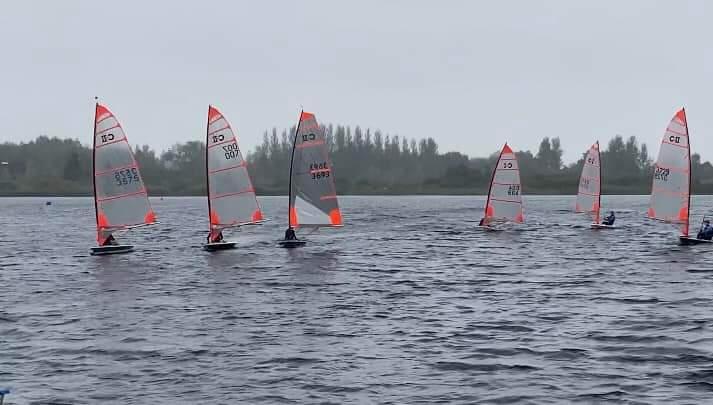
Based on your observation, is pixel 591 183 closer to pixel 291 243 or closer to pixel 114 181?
pixel 291 243

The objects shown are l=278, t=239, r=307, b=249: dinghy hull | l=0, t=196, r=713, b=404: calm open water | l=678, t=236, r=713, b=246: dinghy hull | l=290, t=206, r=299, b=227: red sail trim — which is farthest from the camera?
l=678, t=236, r=713, b=246: dinghy hull

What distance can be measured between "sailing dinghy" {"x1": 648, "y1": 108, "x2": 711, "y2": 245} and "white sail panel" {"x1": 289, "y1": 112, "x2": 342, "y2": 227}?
23785mm

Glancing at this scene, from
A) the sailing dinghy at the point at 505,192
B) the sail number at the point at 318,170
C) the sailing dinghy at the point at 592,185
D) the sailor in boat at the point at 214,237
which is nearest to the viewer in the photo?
the sailor in boat at the point at 214,237

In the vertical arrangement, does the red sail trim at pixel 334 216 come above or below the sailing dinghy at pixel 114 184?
below

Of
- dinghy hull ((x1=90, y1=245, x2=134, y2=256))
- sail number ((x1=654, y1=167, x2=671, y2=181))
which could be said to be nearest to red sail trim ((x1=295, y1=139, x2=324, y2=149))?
dinghy hull ((x1=90, y1=245, x2=134, y2=256))

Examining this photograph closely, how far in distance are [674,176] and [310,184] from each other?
2632 cm

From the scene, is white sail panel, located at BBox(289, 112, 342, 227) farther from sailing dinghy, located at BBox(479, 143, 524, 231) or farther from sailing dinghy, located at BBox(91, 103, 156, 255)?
sailing dinghy, located at BBox(479, 143, 524, 231)

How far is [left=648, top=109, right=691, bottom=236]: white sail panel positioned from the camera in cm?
6203

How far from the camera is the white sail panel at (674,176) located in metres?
62.0

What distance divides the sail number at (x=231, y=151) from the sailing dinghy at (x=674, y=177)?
1188 inches

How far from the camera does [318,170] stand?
61781mm

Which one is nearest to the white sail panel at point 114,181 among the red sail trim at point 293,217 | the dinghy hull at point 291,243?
the dinghy hull at point 291,243

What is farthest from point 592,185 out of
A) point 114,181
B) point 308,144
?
point 114,181

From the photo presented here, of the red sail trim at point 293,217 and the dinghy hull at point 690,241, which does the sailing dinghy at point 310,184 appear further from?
the dinghy hull at point 690,241
